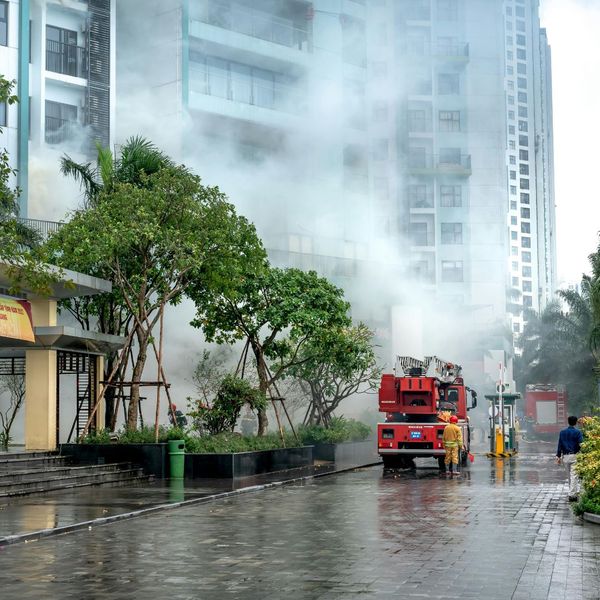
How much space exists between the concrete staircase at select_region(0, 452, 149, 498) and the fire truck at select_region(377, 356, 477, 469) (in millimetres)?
7593

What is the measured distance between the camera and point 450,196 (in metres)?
90.6

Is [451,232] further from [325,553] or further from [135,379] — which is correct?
[325,553]

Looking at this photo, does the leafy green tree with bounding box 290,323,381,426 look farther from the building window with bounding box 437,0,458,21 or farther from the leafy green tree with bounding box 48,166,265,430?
the building window with bounding box 437,0,458,21

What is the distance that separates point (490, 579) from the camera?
9188 mm

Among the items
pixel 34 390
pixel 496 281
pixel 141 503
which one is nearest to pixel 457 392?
pixel 34 390

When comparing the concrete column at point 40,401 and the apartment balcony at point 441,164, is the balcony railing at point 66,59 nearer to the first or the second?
the concrete column at point 40,401

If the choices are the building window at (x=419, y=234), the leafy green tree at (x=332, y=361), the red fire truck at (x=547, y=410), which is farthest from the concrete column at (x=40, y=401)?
the building window at (x=419, y=234)

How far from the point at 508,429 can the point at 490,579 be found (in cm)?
3069

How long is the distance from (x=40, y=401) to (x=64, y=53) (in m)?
22.3

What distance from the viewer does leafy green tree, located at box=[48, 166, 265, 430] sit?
79.4 feet

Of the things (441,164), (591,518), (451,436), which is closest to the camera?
(591,518)

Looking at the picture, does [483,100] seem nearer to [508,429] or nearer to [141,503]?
[508,429]

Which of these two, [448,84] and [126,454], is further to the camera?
[448,84]

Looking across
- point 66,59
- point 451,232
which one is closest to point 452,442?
point 66,59
